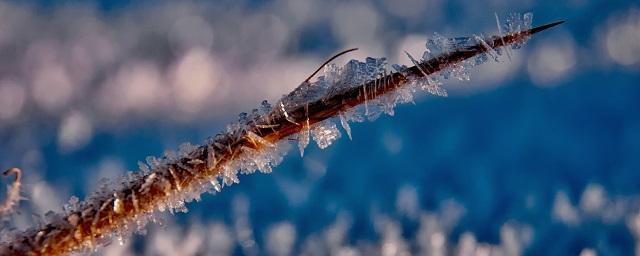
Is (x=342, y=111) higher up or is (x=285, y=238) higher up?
(x=342, y=111)

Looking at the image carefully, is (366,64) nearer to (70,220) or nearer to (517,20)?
(517,20)

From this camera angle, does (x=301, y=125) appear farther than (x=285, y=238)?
No

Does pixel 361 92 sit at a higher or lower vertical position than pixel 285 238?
higher

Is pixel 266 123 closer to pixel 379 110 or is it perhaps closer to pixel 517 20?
pixel 379 110

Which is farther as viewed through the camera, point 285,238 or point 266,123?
point 285,238

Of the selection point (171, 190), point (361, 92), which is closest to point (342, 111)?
point (361, 92)

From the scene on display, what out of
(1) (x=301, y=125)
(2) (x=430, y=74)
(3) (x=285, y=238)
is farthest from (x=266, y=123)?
(3) (x=285, y=238)
